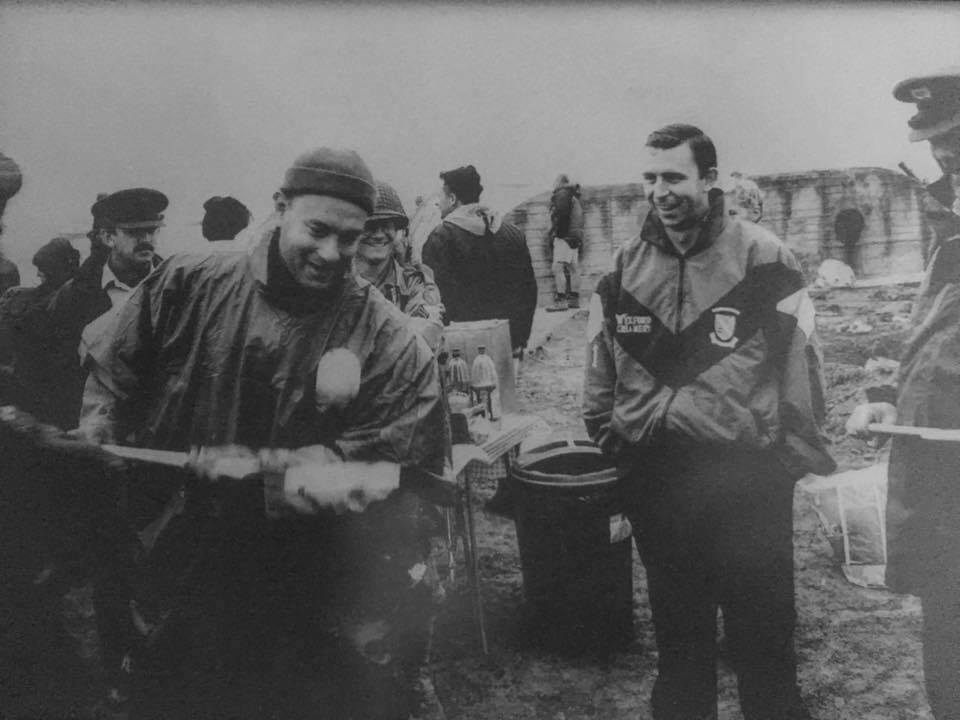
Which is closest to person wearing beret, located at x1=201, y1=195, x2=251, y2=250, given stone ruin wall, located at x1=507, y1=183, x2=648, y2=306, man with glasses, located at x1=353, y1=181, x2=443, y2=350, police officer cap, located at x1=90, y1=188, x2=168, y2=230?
police officer cap, located at x1=90, y1=188, x2=168, y2=230

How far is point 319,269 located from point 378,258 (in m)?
0.53

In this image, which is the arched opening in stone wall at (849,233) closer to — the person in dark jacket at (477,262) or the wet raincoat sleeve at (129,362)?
the person in dark jacket at (477,262)

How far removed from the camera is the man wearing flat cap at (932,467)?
274 cm

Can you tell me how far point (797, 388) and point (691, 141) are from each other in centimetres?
93

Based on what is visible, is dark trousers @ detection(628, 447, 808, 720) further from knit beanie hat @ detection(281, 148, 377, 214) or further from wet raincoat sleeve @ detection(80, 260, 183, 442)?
wet raincoat sleeve @ detection(80, 260, 183, 442)

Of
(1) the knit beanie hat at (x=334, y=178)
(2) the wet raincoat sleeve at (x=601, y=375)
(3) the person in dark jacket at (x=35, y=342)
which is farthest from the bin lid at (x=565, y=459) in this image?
(3) the person in dark jacket at (x=35, y=342)

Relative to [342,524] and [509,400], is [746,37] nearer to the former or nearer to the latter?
[509,400]

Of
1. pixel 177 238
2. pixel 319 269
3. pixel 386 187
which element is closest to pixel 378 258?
pixel 386 187

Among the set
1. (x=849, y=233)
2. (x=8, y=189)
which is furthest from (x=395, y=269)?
(x=849, y=233)

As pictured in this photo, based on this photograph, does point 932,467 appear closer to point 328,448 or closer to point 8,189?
point 328,448

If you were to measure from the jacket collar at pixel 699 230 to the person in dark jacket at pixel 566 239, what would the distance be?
325mm

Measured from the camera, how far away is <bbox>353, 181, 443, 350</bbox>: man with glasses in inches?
109

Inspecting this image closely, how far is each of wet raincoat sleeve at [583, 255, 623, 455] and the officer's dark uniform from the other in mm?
1128

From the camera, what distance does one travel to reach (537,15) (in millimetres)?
2900
